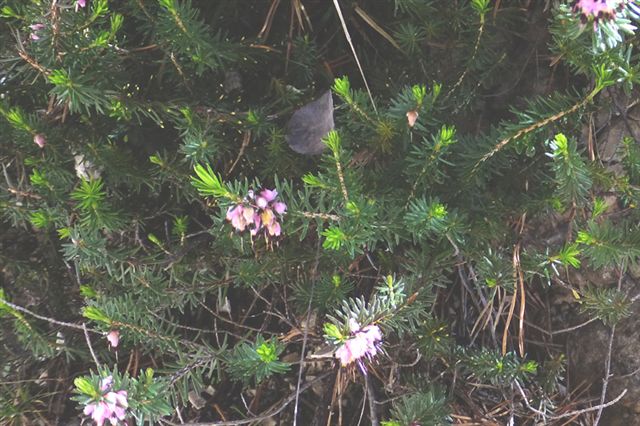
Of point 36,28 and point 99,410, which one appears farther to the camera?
point 36,28

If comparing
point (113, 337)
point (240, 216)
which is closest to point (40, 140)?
point (113, 337)

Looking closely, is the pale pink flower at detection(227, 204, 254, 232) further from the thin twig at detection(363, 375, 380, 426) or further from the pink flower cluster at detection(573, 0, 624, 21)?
the pink flower cluster at detection(573, 0, 624, 21)

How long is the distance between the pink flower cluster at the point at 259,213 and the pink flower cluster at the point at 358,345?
276 mm

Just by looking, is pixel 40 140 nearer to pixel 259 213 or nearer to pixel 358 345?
pixel 259 213

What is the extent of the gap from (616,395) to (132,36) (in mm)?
1771

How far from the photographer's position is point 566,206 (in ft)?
5.93

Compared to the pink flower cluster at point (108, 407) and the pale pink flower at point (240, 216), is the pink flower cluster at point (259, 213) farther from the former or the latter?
the pink flower cluster at point (108, 407)

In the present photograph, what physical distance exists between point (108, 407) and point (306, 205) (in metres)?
0.61

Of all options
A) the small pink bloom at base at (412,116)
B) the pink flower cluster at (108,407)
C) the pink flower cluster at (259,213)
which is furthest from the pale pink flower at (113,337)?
the small pink bloom at base at (412,116)

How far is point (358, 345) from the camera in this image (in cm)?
140

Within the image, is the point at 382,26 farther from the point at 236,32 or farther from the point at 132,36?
the point at 132,36

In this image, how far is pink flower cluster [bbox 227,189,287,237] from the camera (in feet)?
4.68

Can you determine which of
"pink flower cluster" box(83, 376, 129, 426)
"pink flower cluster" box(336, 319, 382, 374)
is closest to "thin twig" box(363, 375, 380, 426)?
"pink flower cluster" box(336, 319, 382, 374)

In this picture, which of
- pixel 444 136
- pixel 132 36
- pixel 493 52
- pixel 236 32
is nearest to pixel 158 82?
pixel 132 36
